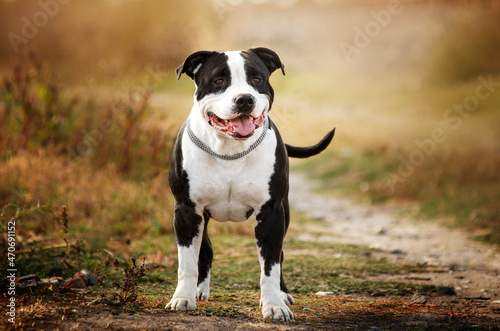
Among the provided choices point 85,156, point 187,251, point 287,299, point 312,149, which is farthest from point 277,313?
point 85,156

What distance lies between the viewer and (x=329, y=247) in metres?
6.39

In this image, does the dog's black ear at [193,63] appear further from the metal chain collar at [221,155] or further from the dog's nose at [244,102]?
the dog's nose at [244,102]

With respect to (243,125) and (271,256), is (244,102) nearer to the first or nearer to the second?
(243,125)

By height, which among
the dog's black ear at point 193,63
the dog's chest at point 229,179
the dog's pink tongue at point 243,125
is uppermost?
the dog's black ear at point 193,63

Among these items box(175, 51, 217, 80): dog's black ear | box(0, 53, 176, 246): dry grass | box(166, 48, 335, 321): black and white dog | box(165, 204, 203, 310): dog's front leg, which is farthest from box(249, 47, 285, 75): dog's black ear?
box(0, 53, 176, 246): dry grass

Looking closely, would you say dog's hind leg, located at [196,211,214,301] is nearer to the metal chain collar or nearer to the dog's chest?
the dog's chest

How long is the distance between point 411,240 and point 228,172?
13.9ft

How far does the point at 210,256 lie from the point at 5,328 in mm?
1572

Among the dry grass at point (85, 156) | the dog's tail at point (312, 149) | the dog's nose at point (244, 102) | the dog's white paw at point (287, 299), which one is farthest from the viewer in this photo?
the dry grass at point (85, 156)

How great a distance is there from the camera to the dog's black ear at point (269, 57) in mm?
3879

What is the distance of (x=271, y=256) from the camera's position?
366 cm

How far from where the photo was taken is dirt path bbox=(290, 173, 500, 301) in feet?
17.1

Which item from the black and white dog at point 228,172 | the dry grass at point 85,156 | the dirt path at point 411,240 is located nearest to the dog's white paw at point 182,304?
the black and white dog at point 228,172

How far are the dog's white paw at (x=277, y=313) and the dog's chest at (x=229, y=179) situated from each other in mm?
637
